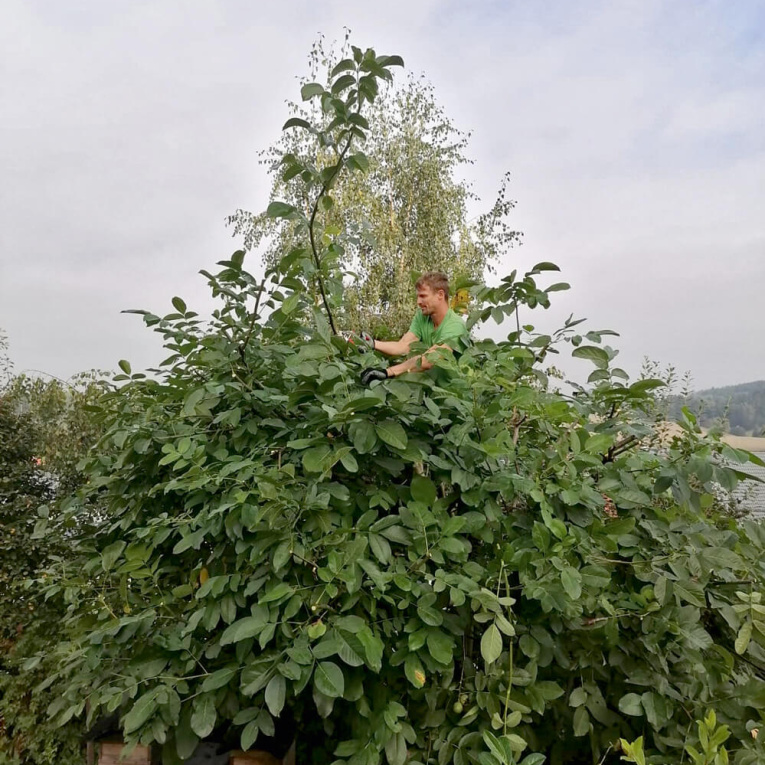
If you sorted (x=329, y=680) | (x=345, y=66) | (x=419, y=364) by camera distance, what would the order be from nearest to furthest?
1. (x=329, y=680)
2. (x=345, y=66)
3. (x=419, y=364)

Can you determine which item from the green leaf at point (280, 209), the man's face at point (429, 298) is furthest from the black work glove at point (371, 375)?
the man's face at point (429, 298)

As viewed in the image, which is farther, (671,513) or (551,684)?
(671,513)

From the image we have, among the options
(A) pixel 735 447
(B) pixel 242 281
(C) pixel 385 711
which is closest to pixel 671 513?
(A) pixel 735 447

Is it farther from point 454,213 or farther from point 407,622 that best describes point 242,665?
point 454,213

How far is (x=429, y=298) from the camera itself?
2957mm

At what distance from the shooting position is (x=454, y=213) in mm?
17484

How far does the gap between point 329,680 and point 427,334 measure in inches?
78.5

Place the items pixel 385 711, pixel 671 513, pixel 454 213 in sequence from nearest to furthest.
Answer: pixel 385 711, pixel 671 513, pixel 454 213

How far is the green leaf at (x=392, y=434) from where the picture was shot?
4.69 ft

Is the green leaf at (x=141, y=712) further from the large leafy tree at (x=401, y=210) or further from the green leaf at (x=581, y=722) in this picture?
the large leafy tree at (x=401, y=210)

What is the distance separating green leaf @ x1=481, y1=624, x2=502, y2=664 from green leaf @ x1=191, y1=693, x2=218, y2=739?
0.62 m

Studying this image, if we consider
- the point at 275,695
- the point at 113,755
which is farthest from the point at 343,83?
the point at 113,755

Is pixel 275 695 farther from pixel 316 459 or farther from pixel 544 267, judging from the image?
pixel 544 267

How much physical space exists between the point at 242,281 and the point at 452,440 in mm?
A: 758
